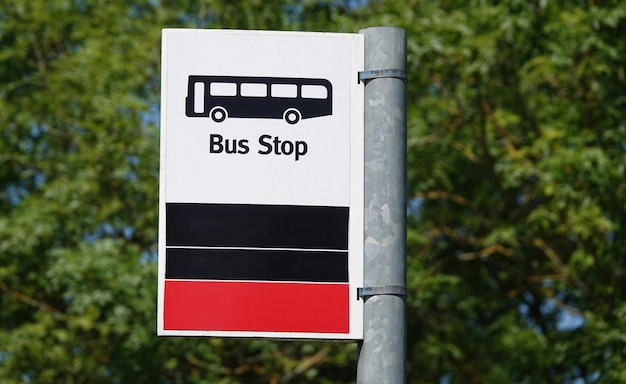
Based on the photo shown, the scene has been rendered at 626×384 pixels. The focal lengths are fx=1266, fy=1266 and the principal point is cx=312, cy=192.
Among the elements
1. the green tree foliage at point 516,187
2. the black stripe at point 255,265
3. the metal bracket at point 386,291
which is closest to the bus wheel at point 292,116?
the black stripe at point 255,265

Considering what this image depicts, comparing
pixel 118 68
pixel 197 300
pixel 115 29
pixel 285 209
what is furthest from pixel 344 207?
pixel 115 29

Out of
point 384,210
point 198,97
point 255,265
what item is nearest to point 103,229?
point 198,97

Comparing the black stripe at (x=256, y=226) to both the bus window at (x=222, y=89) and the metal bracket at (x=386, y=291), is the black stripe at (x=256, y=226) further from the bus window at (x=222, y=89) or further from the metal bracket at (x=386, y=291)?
the bus window at (x=222, y=89)

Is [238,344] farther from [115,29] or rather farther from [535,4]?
[535,4]

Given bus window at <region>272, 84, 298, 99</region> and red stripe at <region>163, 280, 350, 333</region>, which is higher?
bus window at <region>272, 84, 298, 99</region>

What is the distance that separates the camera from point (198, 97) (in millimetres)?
3598

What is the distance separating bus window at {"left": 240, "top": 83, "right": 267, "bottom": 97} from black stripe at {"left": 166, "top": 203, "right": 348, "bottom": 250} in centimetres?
33

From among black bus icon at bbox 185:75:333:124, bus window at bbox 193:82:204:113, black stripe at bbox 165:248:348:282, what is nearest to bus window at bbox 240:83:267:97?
black bus icon at bbox 185:75:333:124

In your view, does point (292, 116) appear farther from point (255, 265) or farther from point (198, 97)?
point (255, 265)

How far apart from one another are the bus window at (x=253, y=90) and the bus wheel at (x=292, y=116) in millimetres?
82

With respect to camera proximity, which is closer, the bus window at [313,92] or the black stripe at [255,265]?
the black stripe at [255,265]

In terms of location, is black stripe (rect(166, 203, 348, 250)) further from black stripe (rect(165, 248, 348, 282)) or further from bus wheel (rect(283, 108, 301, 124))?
bus wheel (rect(283, 108, 301, 124))

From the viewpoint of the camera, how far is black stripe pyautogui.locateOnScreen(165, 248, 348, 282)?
3.49 metres

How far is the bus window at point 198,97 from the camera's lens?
141 inches
